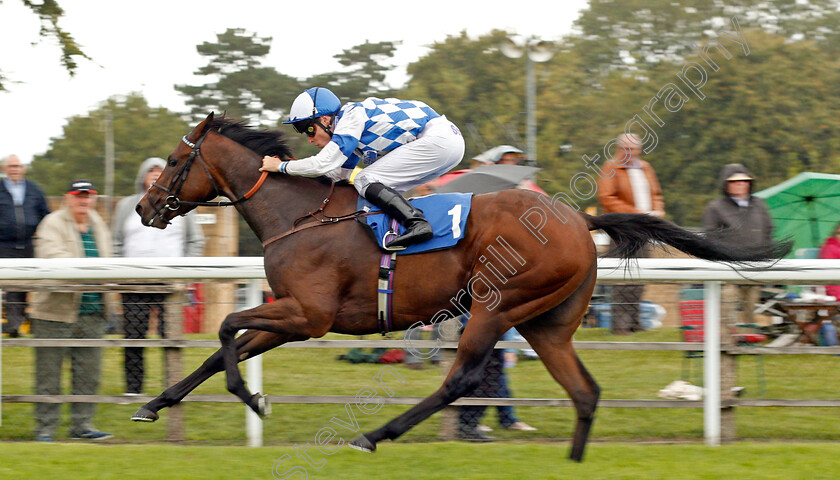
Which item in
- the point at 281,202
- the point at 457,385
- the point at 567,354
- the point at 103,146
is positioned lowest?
the point at 457,385

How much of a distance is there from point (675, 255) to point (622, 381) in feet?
2.64

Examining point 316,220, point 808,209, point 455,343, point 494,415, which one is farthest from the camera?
point 808,209

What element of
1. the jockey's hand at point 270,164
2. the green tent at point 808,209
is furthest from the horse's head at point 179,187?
the green tent at point 808,209

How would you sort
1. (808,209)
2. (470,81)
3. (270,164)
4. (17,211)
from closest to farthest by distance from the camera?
(270,164) < (17,211) < (808,209) < (470,81)

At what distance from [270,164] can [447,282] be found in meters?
1.12

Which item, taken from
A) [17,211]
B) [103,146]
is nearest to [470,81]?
[103,146]

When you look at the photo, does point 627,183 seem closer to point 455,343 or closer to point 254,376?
point 455,343

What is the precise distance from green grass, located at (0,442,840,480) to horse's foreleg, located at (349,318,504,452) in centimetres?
15

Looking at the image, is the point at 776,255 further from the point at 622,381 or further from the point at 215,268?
the point at 215,268

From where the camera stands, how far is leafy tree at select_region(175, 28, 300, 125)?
2969cm

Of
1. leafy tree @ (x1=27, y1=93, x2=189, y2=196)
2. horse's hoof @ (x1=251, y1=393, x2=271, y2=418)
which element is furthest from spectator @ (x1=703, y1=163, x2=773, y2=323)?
leafy tree @ (x1=27, y1=93, x2=189, y2=196)

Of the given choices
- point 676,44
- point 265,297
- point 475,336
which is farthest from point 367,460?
point 676,44

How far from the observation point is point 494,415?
5.49 metres

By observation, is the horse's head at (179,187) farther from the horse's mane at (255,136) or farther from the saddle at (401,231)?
the saddle at (401,231)
